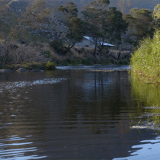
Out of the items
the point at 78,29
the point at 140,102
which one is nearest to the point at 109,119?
the point at 140,102

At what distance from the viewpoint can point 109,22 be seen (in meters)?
87.3

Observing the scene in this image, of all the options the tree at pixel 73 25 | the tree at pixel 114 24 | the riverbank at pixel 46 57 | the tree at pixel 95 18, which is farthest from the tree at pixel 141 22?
the tree at pixel 73 25

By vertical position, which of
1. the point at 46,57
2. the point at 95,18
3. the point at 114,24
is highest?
the point at 95,18

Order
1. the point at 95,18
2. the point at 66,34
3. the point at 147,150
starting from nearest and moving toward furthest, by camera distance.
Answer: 1. the point at 147,150
2. the point at 66,34
3. the point at 95,18

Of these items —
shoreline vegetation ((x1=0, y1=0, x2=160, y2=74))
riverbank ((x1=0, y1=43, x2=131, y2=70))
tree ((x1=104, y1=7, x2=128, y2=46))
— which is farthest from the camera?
tree ((x1=104, y1=7, x2=128, y2=46))

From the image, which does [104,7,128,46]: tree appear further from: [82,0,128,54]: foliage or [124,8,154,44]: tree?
[124,8,154,44]: tree

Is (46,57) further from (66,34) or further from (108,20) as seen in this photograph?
(108,20)

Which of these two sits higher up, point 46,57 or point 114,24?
point 114,24

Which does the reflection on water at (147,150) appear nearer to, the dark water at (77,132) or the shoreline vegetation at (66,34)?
the dark water at (77,132)

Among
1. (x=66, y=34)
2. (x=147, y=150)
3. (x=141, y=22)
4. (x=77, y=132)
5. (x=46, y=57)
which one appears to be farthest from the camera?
(x=141, y=22)

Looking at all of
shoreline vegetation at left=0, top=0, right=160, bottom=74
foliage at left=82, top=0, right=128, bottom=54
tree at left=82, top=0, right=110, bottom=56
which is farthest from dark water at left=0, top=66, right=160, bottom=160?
foliage at left=82, top=0, right=128, bottom=54

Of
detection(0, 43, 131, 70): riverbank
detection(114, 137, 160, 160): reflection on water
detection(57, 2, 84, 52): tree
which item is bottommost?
detection(114, 137, 160, 160): reflection on water

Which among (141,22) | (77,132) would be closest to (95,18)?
(141,22)

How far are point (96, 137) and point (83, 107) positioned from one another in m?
4.67
